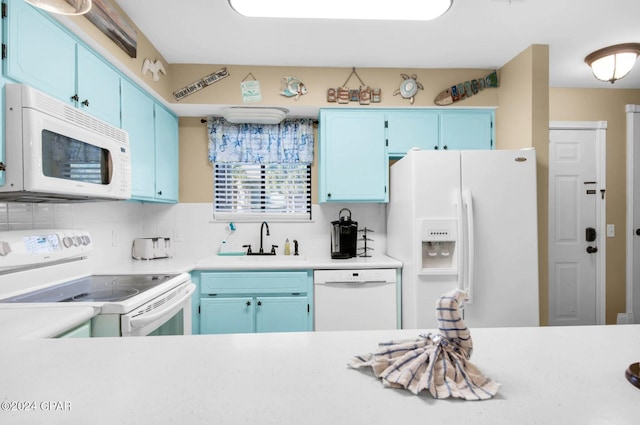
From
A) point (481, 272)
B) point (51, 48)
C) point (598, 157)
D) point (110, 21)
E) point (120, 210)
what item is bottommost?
point (481, 272)

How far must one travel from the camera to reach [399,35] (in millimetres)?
2418

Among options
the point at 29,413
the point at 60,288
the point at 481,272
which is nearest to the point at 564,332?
the point at 29,413

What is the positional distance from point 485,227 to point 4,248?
2743mm

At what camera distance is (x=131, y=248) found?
2.89m

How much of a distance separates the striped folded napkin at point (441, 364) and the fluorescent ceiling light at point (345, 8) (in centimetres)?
126

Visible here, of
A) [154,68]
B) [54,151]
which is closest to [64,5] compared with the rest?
[54,151]

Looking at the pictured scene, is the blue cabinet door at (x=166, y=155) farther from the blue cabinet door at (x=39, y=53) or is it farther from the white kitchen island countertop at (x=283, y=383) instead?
the white kitchen island countertop at (x=283, y=383)

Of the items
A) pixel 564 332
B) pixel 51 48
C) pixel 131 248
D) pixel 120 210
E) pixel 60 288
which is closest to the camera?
pixel 564 332

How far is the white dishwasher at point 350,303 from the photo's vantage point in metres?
2.58

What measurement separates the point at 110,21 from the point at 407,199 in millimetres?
2226

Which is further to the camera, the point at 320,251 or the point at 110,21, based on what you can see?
the point at 320,251

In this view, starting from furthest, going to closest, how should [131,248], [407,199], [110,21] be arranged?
1. [131,248]
2. [407,199]
3. [110,21]

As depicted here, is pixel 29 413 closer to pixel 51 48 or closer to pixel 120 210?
pixel 51 48

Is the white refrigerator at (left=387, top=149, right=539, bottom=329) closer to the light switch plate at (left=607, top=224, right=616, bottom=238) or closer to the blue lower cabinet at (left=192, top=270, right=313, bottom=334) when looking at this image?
the blue lower cabinet at (left=192, top=270, right=313, bottom=334)
